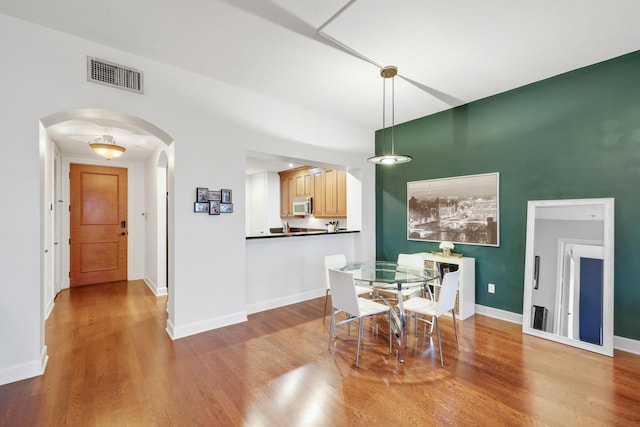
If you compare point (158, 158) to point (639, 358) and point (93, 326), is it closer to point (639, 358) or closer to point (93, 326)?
point (93, 326)

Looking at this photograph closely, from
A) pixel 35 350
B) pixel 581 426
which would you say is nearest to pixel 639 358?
pixel 581 426

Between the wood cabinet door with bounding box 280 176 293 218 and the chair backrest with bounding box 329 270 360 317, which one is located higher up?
the wood cabinet door with bounding box 280 176 293 218

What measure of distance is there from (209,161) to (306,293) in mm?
2412

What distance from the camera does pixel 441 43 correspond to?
259 centimetres

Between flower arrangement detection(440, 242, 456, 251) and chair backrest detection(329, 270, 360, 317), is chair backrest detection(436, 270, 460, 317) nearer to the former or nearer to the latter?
chair backrest detection(329, 270, 360, 317)

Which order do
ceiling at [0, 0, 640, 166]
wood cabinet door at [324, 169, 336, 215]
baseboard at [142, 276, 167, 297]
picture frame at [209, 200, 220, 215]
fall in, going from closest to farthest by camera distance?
ceiling at [0, 0, 640, 166] < picture frame at [209, 200, 220, 215] < baseboard at [142, 276, 167, 297] < wood cabinet door at [324, 169, 336, 215]

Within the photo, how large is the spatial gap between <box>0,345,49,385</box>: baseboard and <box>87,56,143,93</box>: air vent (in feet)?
7.86

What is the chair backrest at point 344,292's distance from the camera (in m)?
2.57

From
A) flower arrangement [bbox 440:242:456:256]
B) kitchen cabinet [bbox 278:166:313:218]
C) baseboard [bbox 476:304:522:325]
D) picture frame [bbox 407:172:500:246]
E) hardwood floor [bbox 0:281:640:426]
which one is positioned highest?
kitchen cabinet [bbox 278:166:313:218]

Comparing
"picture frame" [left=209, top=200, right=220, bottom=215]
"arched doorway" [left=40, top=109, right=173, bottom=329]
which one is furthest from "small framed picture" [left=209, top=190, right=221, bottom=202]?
"arched doorway" [left=40, top=109, right=173, bottom=329]

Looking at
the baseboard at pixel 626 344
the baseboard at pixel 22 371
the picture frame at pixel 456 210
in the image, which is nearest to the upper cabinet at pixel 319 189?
the picture frame at pixel 456 210

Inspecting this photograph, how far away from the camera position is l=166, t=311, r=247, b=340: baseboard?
3057 mm

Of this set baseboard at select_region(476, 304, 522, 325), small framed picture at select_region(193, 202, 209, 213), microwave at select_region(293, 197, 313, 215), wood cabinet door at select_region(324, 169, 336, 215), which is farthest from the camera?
microwave at select_region(293, 197, 313, 215)

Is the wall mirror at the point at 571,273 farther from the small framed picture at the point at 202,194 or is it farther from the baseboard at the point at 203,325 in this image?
the small framed picture at the point at 202,194
